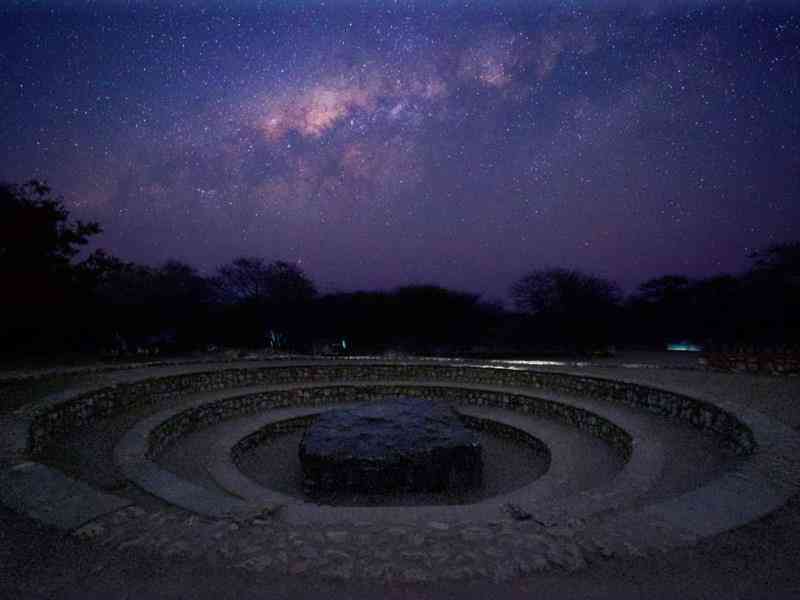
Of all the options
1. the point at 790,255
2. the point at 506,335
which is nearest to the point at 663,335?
the point at 790,255

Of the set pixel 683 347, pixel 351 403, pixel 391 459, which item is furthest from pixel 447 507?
pixel 683 347

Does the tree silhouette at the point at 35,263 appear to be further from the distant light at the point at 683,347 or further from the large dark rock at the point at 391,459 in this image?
the distant light at the point at 683,347

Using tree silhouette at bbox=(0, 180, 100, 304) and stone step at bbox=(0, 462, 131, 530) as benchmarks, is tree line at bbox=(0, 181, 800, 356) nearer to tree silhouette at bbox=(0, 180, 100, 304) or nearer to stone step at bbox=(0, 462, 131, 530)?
tree silhouette at bbox=(0, 180, 100, 304)

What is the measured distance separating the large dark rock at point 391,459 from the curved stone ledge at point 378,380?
4.22 m

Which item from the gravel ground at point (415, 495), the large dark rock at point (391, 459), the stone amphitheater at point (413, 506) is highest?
the stone amphitheater at point (413, 506)

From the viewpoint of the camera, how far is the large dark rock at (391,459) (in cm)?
770

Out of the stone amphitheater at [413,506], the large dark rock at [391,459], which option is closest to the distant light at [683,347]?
the stone amphitheater at [413,506]

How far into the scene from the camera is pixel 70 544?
10.5ft

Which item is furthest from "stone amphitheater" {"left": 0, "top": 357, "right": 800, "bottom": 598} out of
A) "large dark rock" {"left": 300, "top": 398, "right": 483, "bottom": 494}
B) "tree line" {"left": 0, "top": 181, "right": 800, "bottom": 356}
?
"tree line" {"left": 0, "top": 181, "right": 800, "bottom": 356}

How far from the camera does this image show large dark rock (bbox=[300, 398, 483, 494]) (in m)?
7.70

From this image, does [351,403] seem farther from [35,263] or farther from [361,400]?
[35,263]

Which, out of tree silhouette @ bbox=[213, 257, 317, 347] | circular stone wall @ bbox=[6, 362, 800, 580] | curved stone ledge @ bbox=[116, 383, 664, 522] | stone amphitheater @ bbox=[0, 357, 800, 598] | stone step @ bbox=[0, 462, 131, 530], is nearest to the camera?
stone amphitheater @ bbox=[0, 357, 800, 598]

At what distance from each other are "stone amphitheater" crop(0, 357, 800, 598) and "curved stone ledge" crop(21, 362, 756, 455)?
0.06 meters

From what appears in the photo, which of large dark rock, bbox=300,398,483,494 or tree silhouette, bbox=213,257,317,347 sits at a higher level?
tree silhouette, bbox=213,257,317,347
